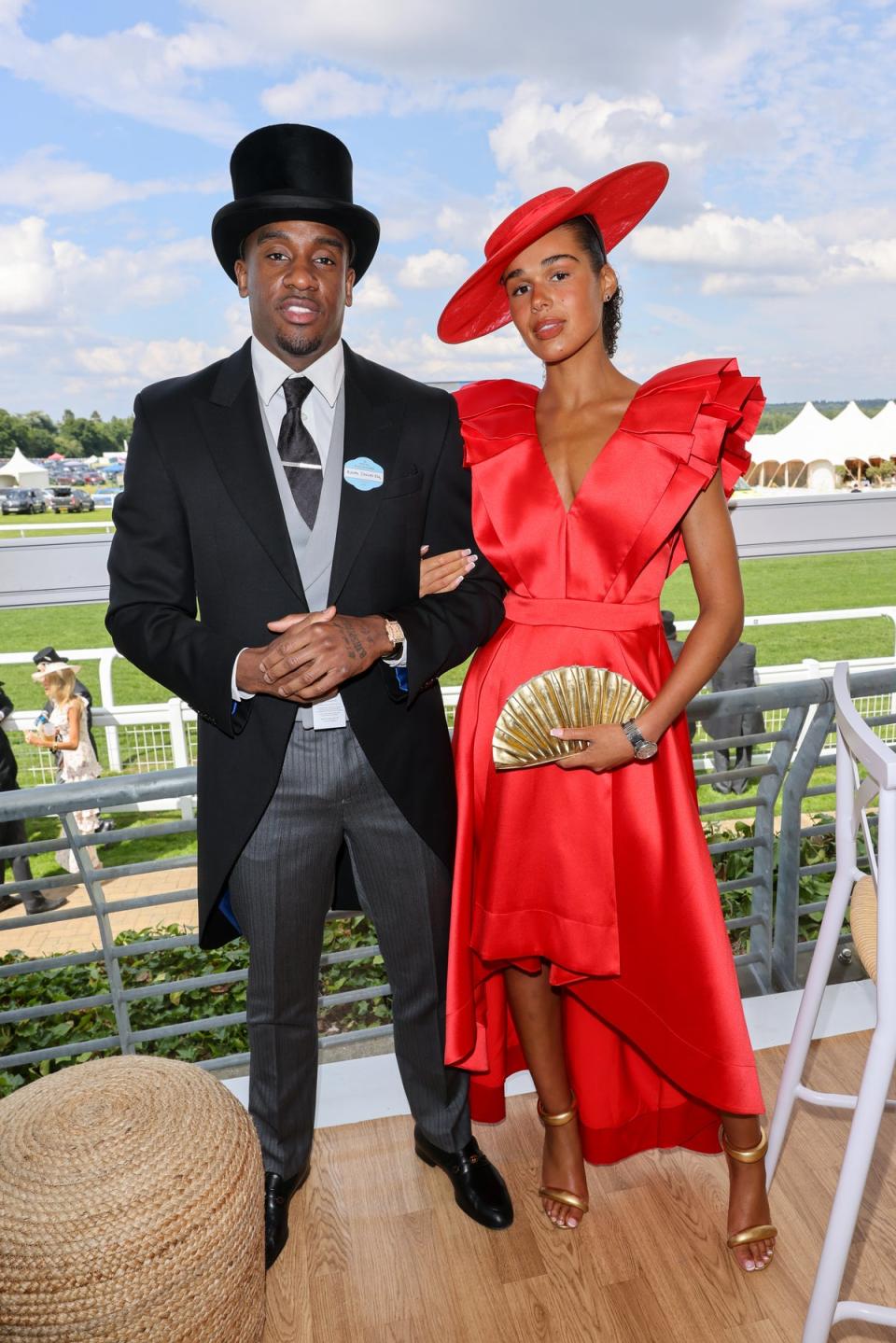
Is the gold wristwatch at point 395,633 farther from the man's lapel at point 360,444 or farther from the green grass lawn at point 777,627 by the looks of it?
the green grass lawn at point 777,627

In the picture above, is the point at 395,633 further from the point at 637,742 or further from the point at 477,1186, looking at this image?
the point at 477,1186

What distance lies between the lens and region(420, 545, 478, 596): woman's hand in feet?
5.81

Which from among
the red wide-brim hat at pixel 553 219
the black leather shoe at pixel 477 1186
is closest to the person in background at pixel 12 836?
the black leather shoe at pixel 477 1186

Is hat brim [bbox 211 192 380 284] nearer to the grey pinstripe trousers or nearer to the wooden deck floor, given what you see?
the grey pinstripe trousers

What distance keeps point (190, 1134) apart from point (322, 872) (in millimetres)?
479

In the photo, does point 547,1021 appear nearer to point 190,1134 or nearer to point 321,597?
point 190,1134

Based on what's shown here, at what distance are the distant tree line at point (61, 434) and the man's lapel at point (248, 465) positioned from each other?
12.2 meters

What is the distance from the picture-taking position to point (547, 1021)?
1.95 metres

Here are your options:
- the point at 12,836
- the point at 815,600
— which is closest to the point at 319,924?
the point at 12,836

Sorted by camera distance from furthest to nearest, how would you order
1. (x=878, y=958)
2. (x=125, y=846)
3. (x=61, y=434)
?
(x=61, y=434) → (x=125, y=846) → (x=878, y=958)

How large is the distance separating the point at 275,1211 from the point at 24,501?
674 inches

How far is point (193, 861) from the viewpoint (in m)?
2.02

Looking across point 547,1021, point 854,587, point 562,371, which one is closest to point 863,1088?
point 547,1021

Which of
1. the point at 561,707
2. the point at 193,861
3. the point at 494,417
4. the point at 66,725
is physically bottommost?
the point at 66,725
